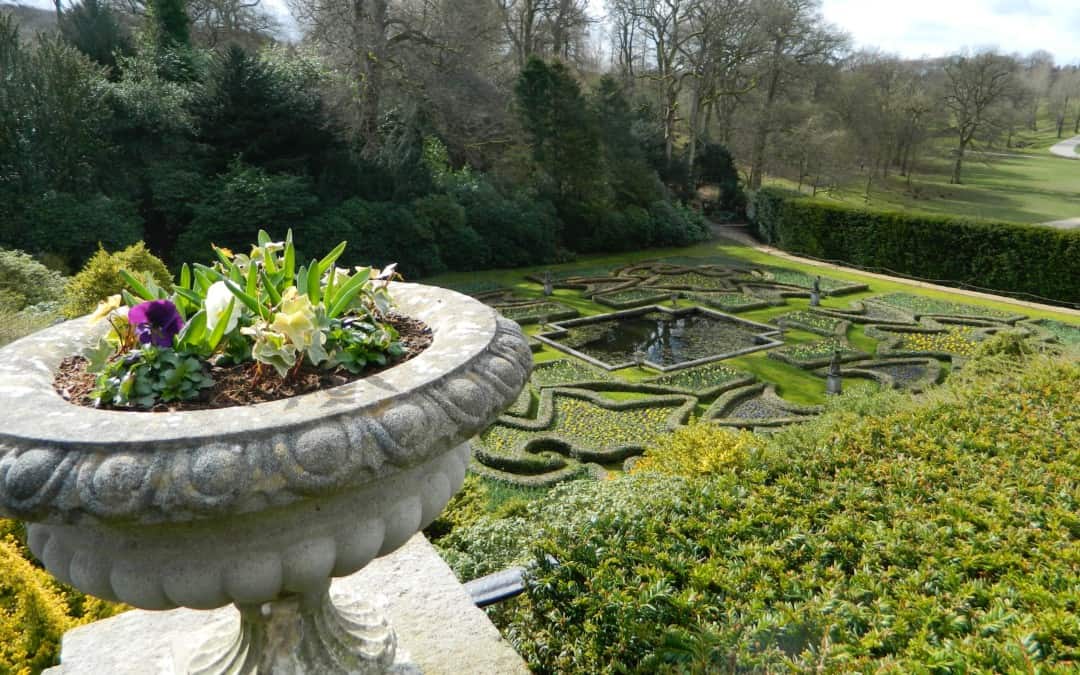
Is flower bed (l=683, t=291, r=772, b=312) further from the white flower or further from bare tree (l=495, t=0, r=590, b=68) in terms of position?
bare tree (l=495, t=0, r=590, b=68)

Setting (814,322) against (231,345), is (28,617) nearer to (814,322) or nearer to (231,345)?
(231,345)

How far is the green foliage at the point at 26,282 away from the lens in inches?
409

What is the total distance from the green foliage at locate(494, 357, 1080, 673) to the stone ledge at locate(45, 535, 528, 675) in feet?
0.80

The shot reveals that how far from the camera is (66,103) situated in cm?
1529

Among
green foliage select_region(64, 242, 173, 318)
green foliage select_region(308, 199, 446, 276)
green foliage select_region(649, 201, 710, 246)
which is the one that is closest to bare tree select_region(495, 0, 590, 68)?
green foliage select_region(649, 201, 710, 246)

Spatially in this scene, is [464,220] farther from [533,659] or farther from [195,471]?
[195,471]

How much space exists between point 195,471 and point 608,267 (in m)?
18.3

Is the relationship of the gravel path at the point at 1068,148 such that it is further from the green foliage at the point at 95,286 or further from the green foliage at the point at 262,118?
the green foliage at the point at 95,286

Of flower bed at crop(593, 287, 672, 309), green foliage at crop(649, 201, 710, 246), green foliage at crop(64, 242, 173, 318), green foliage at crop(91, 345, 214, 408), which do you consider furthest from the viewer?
green foliage at crop(649, 201, 710, 246)

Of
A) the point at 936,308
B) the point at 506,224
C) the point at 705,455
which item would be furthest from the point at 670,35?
the point at 705,455

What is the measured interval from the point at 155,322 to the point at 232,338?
218mm

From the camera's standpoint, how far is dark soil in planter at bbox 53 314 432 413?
1.95 metres

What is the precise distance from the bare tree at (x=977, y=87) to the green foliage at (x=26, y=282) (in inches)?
1433

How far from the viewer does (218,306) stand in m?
2.12
